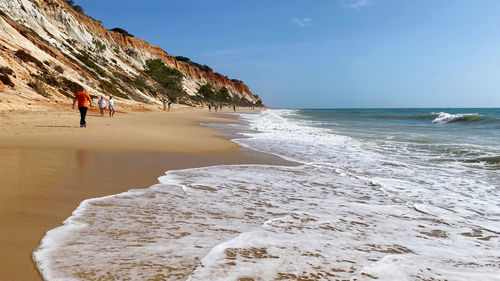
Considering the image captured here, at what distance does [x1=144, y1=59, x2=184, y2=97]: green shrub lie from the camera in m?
66.9

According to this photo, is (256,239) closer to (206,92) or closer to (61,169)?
(61,169)

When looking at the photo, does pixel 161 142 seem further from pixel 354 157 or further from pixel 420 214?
pixel 420 214

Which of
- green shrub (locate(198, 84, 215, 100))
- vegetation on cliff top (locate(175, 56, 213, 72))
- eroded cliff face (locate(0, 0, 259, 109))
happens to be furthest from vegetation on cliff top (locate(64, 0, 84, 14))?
vegetation on cliff top (locate(175, 56, 213, 72))

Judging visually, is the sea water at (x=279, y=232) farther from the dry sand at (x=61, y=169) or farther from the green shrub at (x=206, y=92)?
the green shrub at (x=206, y=92)

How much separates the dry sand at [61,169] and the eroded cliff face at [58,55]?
13.2m

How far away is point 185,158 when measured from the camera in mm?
7359

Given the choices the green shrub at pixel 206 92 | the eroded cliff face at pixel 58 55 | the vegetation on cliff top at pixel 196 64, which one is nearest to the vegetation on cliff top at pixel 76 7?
the eroded cliff face at pixel 58 55

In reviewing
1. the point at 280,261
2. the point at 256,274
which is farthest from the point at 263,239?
the point at 256,274

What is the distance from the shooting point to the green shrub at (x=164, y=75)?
66875 millimetres

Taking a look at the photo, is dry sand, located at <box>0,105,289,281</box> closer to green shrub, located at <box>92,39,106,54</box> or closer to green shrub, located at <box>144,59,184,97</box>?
green shrub, located at <box>92,39,106,54</box>

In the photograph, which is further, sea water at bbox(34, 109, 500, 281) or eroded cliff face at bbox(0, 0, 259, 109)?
eroded cliff face at bbox(0, 0, 259, 109)

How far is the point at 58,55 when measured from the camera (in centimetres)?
3136

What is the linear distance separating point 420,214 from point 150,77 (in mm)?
66253

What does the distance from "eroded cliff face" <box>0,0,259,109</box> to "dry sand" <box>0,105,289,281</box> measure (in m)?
13.2
